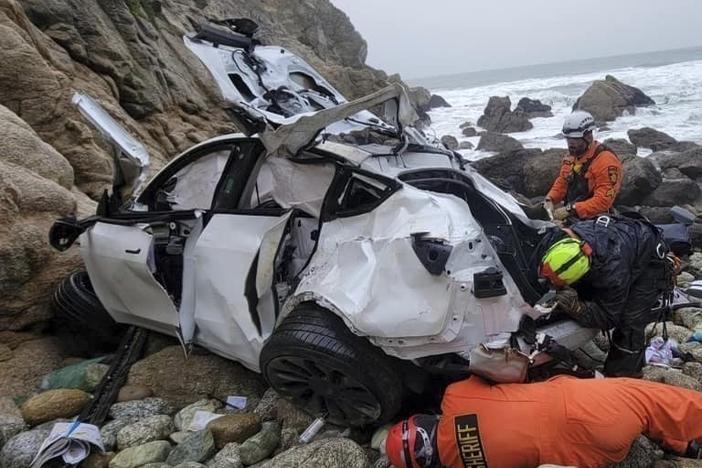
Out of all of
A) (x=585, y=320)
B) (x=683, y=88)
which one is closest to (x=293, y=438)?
(x=585, y=320)

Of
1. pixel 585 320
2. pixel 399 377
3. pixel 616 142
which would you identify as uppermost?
pixel 585 320

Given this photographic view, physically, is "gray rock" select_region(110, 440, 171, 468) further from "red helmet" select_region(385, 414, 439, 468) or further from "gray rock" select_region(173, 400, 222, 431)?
"red helmet" select_region(385, 414, 439, 468)

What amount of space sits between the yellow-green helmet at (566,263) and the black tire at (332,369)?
3.04 ft

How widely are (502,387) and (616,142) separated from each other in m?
18.0

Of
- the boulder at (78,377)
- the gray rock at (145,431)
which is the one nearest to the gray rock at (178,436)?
the gray rock at (145,431)

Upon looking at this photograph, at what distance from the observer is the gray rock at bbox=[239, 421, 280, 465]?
3.20 m

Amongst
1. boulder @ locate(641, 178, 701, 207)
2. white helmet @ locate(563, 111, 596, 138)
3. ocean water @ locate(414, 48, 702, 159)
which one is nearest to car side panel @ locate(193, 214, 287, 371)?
white helmet @ locate(563, 111, 596, 138)

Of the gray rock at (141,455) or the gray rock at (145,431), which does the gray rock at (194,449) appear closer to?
the gray rock at (141,455)

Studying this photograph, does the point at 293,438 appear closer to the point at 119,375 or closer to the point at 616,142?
the point at 119,375

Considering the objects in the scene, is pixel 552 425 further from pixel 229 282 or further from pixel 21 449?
pixel 21 449

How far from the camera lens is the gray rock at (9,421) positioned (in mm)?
3460

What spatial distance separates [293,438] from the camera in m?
3.34

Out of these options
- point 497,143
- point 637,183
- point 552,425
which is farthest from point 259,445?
point 497,143

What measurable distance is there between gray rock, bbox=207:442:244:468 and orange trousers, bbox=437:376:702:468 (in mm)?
1128
